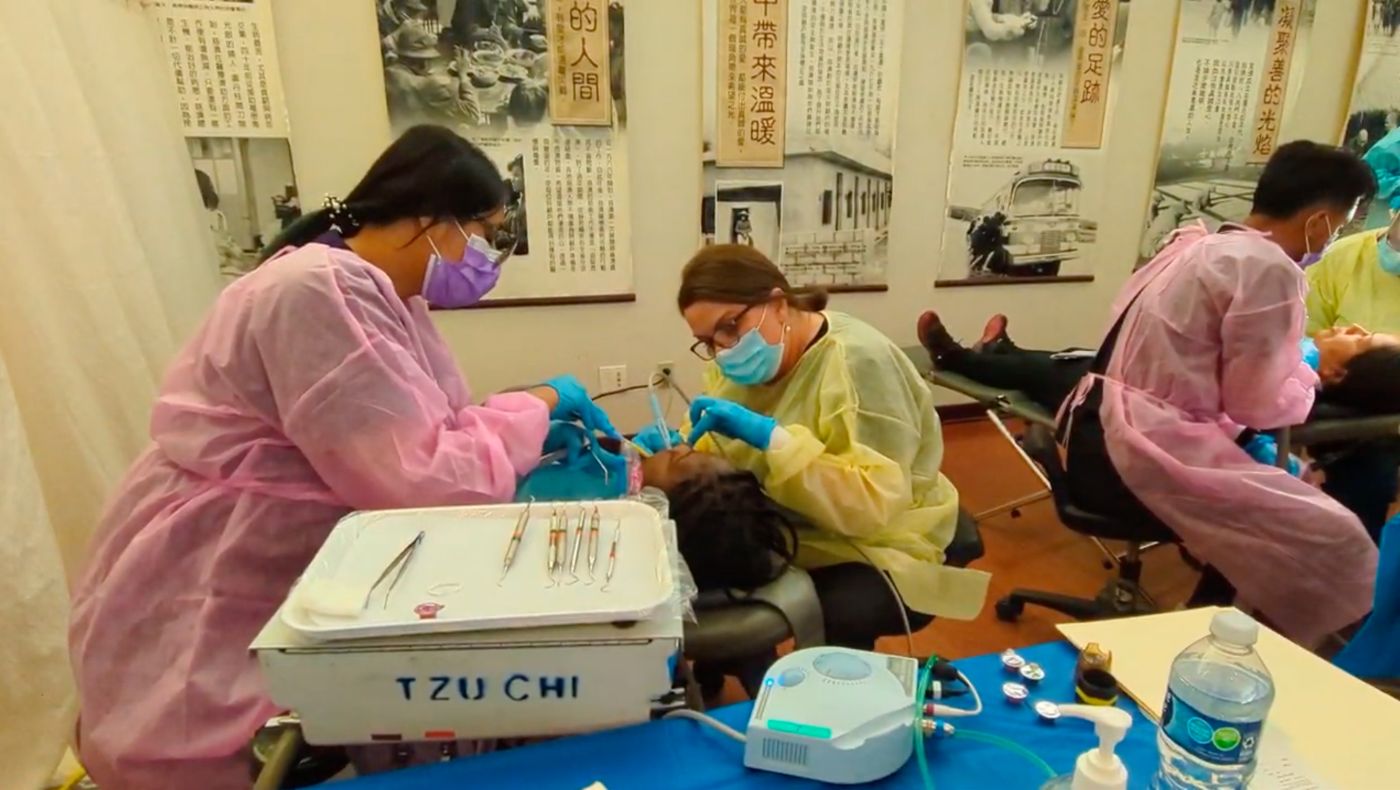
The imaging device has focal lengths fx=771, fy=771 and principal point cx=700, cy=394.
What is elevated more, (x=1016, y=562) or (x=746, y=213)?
(x=746, y=213)

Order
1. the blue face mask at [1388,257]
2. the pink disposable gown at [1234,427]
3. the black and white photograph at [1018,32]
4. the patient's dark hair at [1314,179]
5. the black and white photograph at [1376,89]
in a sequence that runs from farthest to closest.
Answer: the black and white photograph at [1376,89], the black and white photograph at [1018,32], the blue face mask at [1388,257], the patient's dark hair at [1314,179], the pink disposable gown at [1234,427]

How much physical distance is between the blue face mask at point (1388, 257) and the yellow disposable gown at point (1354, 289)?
4 centimetres

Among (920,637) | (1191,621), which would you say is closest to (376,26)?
(920,637)

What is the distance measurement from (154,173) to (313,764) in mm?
1820

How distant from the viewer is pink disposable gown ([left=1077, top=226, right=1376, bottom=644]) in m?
1.58

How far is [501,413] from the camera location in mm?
1118

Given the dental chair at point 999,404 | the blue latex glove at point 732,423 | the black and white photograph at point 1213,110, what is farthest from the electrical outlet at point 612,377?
the black and white photograph at point 1213,110

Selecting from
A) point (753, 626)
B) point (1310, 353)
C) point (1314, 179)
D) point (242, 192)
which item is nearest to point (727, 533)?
point (753, 626)

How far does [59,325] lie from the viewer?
1.48m

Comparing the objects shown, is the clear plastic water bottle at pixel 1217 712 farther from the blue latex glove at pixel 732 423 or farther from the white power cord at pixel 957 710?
the blue latex glove at pixel 732 423

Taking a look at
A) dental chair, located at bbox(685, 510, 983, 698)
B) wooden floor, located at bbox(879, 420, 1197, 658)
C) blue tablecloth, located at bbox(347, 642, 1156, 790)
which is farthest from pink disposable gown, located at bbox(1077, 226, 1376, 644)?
blue tablecloth, located at bbox(347, 642, 1156, 790)

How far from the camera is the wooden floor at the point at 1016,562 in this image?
80.8 inches

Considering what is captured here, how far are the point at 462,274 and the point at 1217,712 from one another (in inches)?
44.4

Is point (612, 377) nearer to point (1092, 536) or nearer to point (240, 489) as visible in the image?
point (1092, 536)
